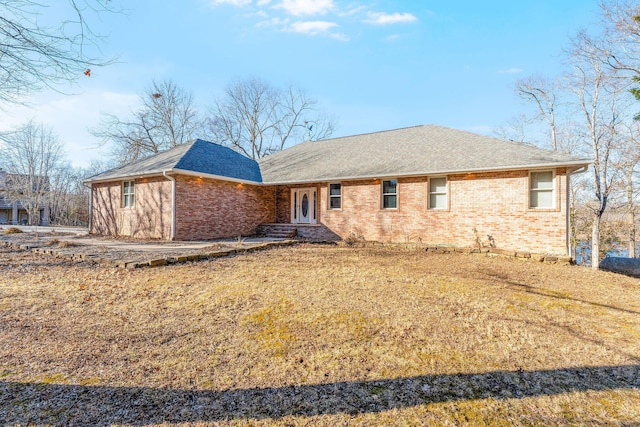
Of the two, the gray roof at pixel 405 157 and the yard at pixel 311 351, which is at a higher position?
the gray roof at pixel 405 157

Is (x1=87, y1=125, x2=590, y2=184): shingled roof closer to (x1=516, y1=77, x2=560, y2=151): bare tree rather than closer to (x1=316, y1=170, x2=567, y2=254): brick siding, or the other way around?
(x1=316, y1=170, x2=567, y2=254): brick siding

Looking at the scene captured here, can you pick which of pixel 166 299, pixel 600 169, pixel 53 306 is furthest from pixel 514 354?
pixel 600 169

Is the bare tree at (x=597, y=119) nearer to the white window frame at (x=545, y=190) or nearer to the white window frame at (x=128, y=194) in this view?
the white window frame at (x=545, y=190)

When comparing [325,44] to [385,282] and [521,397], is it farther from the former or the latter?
[521,397]

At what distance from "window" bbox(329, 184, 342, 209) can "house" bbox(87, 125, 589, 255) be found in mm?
45

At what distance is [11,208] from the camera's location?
125ft

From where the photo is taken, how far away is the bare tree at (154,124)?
2447cm

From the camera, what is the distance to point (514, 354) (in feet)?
10.8

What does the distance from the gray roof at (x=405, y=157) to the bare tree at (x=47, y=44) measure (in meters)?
9.42

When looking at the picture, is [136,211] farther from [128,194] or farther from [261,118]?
[261,118]

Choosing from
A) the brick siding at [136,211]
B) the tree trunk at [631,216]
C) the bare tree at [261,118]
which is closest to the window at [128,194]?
the brick siding at [136,211]

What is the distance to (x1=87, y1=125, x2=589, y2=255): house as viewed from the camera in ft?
31.4

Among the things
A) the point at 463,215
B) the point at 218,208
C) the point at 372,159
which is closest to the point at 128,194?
the point at 218,208

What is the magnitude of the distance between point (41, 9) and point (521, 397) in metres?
6.64
